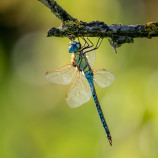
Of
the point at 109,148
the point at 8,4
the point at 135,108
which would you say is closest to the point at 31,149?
the point at 109,148

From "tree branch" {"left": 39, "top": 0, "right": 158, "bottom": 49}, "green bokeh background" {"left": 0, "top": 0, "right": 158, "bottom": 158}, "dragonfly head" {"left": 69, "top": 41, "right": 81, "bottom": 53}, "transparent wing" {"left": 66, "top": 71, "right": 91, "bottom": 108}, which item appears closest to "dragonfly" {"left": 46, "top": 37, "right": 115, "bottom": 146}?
"transparent wing" {"left": 66, "top": 71, "right": 91, "bottom": 108}

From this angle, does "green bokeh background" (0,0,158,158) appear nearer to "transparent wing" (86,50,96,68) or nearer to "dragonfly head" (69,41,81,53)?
"transparent wing" (86,50,96,68)

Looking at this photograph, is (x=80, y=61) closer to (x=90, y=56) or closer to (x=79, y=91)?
(x=90, y=56)

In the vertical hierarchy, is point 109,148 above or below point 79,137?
below

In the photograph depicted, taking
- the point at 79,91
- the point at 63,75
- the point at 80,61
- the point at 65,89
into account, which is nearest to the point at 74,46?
the point at 80,61

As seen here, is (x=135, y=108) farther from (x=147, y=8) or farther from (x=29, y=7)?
(x=29, y=7)

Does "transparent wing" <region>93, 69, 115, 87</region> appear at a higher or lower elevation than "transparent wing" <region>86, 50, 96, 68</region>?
lower
